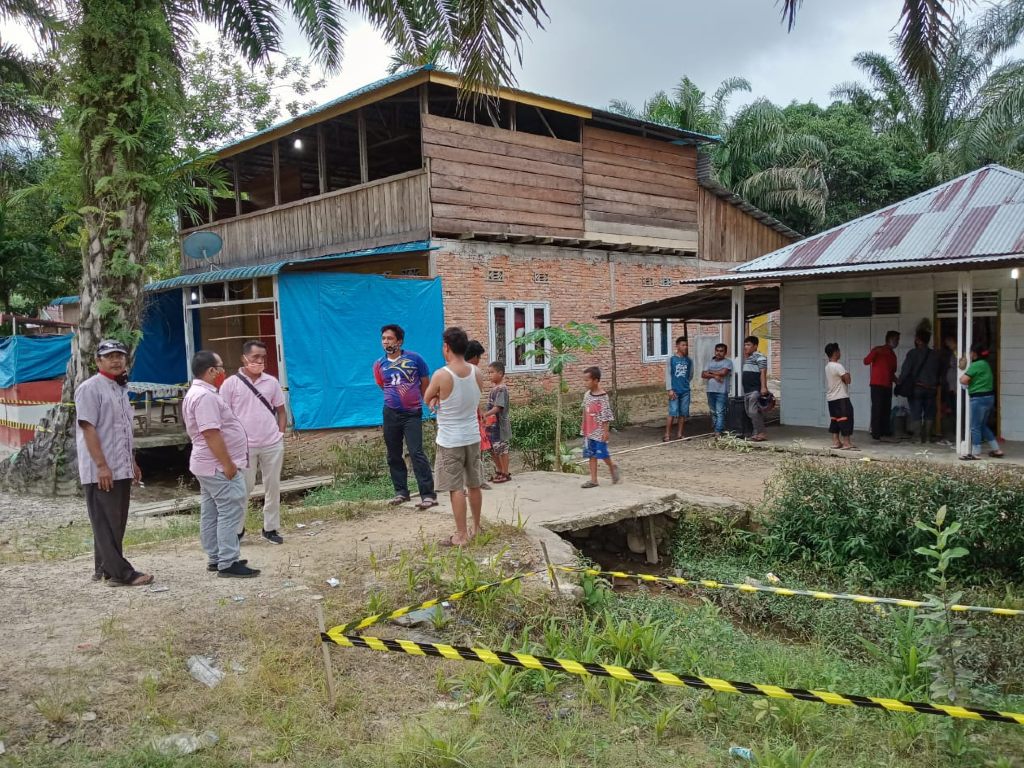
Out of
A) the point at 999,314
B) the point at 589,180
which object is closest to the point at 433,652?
the point at 999,314

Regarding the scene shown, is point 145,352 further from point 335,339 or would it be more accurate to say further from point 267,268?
point 335,339

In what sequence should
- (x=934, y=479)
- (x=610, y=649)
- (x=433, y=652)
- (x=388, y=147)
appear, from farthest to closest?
(x=388, y=147), (x=934, y=479), (x=610, y=649), (x=433, y=652)

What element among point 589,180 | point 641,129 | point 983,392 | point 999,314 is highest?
point 641,129

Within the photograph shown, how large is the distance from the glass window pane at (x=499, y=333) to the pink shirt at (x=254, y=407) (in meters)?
8.62

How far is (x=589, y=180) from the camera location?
15.9 meters

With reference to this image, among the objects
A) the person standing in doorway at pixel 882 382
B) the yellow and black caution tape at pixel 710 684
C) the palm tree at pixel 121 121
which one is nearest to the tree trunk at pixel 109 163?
the palm tree at pixel 121 121

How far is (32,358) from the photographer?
1477 cm

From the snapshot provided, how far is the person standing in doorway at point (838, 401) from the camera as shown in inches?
424

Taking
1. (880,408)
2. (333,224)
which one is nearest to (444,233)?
(333,224)

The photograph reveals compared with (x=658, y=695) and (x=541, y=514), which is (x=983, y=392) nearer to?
(x=541, y=514)

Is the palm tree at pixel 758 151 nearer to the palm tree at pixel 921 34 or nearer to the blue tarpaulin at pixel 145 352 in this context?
the blue tarpaulin at pixel 145 352

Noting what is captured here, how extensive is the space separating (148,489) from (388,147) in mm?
→ 10050

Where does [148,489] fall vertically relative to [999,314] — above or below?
below

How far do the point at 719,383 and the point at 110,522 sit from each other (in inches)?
375
